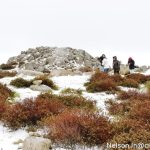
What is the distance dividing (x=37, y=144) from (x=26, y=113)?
222 cm

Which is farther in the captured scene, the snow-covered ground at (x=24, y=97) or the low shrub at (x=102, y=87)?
the low shrub at (x=102, y=87)

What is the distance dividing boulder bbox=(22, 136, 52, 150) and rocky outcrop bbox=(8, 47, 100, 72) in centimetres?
3447

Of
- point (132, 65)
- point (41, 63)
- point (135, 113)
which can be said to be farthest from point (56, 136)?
point (41, 63)

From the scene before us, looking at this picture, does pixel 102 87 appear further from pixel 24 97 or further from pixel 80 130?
pixel 80 130

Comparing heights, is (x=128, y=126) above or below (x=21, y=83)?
below

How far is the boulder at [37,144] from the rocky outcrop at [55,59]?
3447cm

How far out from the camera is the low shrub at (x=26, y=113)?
10.7 metres

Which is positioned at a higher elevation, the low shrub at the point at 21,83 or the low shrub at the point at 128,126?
the low shrub at the point at 21,83

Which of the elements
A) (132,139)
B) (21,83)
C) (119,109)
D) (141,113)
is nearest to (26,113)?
(141,113)

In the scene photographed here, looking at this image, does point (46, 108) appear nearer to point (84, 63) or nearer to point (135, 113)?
point (135, 113)

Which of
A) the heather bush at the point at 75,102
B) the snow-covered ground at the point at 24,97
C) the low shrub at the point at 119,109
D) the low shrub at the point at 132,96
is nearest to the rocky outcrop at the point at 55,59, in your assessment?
the snow-covered ground at the point at 24,97

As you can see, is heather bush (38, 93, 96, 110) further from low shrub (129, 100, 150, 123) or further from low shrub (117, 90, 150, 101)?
low shrub (129, 100, 150, 123)

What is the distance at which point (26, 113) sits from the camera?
10750 millimetres

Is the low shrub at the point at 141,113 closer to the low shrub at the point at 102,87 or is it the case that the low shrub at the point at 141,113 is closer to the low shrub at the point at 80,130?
the low shrub at the point at 80,130
